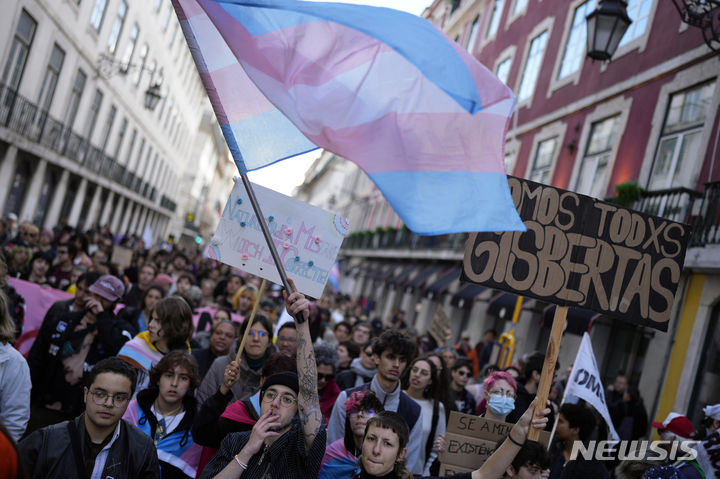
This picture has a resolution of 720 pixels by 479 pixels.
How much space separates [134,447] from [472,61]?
95.5 inches

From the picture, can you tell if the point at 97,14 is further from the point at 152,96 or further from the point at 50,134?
the point at 50,134

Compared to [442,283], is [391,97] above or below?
above

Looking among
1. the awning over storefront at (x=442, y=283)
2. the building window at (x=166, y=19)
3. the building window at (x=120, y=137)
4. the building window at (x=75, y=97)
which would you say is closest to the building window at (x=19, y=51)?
the building window at (x=75, y=97)

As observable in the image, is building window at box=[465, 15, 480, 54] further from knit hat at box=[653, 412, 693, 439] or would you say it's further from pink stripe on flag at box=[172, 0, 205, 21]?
pink stripe on flag at box=[172, 0, 205, 21]

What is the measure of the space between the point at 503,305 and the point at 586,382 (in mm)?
10708

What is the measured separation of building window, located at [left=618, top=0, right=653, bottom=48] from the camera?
14.6 m

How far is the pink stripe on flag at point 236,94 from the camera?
3.94 m

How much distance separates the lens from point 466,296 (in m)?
18.6

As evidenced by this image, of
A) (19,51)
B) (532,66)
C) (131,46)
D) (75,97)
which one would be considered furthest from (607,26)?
(131,46)

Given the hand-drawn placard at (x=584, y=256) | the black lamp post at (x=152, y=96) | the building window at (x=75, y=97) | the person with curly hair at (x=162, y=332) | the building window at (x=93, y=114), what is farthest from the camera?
the building window at (x=93, y=114)

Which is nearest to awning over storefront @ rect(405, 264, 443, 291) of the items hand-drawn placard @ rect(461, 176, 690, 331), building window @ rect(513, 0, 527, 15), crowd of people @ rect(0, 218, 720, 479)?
building window @ rect(513, 0, 527, 15)

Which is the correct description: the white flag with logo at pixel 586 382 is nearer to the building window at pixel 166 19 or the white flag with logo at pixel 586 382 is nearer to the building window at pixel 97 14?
the building window at pixel 97 14

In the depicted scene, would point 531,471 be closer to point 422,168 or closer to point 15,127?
point 422,168

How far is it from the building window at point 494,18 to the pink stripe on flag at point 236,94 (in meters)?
23.4
